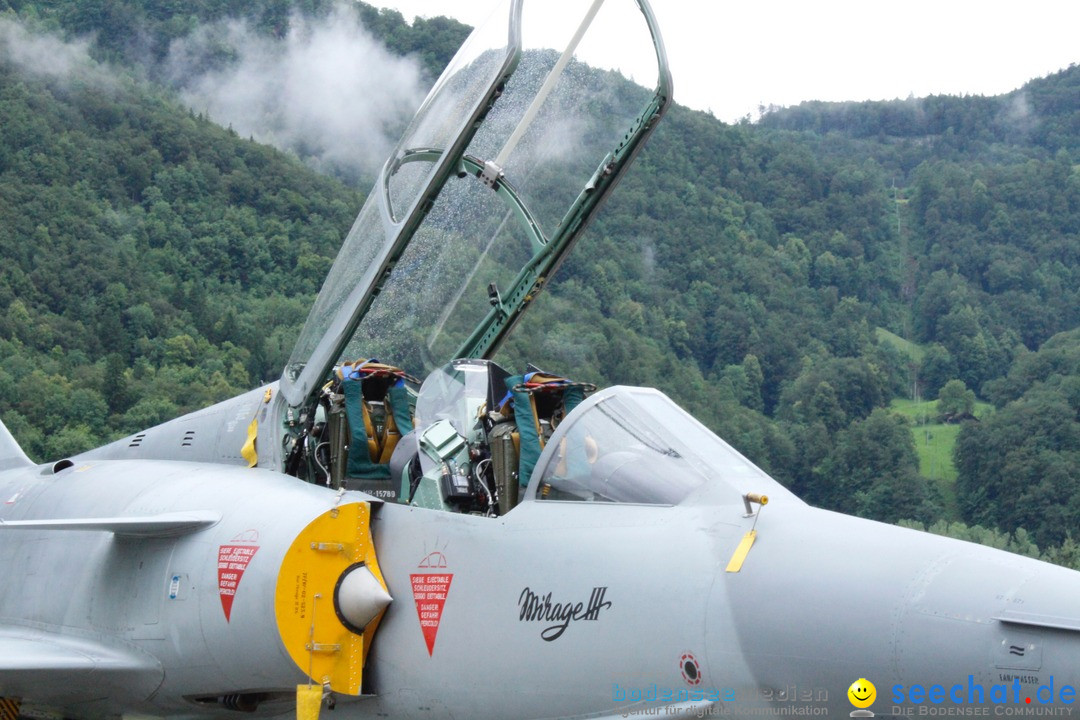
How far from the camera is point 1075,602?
4.70 m

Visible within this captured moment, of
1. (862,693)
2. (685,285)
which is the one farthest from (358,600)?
(685,285)

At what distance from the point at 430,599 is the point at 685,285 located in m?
49.3

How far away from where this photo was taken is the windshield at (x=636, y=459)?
6.04 m

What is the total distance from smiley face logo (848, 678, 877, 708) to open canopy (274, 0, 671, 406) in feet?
13.0

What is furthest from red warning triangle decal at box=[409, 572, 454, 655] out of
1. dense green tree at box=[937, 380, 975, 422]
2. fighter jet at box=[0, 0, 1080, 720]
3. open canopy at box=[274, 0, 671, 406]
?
dense green tree at box=[937, 380, 975, 422]

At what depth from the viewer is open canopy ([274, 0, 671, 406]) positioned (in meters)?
7.72

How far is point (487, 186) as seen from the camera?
8102 mm

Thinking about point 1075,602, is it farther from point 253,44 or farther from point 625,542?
point 253,44

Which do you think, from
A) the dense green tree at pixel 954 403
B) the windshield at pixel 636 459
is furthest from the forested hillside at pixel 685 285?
the windshield at pixel 636 459

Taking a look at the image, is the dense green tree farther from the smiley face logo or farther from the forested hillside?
the smiley face logo

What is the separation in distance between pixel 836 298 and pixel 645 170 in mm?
40580

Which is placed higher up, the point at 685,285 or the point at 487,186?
the point at 487,186

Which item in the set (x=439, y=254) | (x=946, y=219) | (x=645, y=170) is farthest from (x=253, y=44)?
(x=439, y=254)

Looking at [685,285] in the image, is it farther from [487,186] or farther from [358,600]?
[358,600]
